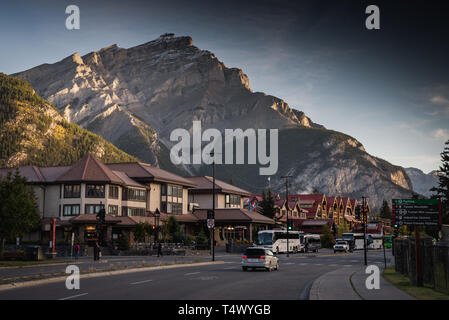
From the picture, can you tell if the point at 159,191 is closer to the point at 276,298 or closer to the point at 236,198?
the point at 236,198

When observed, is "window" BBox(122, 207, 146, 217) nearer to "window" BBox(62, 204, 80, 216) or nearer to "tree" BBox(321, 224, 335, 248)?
"window" BBox(62, 204, 80, 216)

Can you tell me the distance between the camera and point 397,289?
2044cm

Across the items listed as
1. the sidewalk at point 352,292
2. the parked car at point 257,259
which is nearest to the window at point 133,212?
the parked car at point 257,259

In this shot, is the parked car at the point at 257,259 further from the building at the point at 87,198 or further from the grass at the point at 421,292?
the building at the point at 87,198

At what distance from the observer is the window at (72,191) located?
7250 centimetres

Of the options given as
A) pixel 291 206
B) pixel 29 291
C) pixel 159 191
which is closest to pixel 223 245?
pixel 159 191

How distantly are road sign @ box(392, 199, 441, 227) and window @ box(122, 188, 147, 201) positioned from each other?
199 feet

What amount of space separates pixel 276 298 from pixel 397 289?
227 inches

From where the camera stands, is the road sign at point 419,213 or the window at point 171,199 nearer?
the road sign at point 419,213

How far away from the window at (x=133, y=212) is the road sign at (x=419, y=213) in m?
60.4

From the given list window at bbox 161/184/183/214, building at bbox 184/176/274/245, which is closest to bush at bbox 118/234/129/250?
window at bbox 161/184/183/214

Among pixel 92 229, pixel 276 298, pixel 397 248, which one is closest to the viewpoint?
pixel 276 298

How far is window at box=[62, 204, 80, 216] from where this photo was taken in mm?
72062
